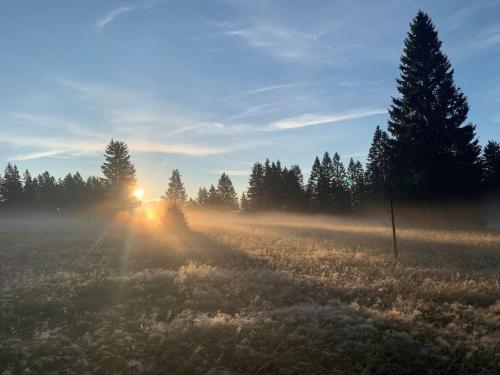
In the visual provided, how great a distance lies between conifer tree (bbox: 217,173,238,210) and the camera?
340ft

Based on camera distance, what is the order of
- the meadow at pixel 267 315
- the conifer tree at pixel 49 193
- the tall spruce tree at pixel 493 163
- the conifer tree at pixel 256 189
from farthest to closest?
the conifer tree at pixel 49 193, the conifer tree at pixel 256 189, the tall spruce tree at pixel 493 163, the meadow at pixel 267 315

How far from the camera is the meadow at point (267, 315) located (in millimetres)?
8703

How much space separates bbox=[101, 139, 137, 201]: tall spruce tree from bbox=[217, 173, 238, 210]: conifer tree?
38651mm

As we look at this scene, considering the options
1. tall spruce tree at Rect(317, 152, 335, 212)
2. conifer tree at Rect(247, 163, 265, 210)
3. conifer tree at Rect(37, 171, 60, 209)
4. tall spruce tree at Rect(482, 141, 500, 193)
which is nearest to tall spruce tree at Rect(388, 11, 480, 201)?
tall spruce tree at Rect(482, 141, 500, 193)

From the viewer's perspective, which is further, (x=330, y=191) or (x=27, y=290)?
(x=330, y=191)

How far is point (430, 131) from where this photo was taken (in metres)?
36.8

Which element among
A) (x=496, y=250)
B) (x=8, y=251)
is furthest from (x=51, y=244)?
(x=496, y=250)

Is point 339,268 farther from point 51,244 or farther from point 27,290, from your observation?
point 51,244

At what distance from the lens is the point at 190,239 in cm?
3206

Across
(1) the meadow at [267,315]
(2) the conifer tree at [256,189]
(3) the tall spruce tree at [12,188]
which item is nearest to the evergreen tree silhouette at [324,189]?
(2) the conifer tree at [256,189]

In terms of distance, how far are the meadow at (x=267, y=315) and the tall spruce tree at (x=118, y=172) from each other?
4262cm

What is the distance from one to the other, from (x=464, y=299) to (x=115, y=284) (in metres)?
11.8

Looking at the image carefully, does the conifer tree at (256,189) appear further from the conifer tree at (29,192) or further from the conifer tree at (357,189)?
the conifer tree at (29,192)

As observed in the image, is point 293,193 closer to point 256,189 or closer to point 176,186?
point 256,189
